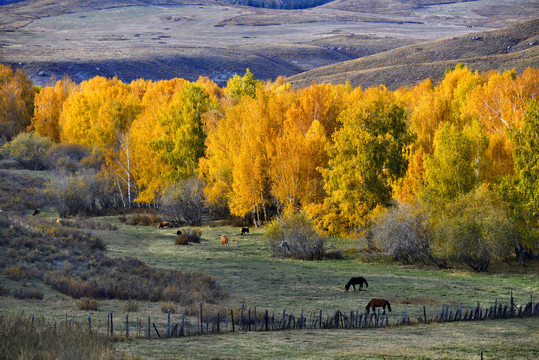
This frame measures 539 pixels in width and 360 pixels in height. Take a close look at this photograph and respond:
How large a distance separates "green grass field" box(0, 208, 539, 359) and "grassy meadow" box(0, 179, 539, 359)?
4 cm

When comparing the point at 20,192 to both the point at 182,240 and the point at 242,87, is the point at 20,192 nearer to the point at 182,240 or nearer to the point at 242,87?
the point at 242,87

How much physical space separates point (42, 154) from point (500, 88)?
57508 millimetres

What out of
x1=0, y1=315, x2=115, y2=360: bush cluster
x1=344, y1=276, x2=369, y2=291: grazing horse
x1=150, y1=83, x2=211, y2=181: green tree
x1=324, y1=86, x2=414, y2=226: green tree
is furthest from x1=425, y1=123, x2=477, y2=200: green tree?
x1=0, y1=315, x2=115, y2=360: bush cluster

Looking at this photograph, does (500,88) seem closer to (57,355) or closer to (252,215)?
(252,215)

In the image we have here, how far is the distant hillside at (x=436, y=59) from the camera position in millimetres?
115125

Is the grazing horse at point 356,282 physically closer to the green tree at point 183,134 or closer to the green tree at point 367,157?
the green tree at point 367,157

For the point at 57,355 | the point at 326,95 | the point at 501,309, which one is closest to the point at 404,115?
the point at 326,95

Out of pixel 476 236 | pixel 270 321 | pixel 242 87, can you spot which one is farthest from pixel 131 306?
pixel 242 87

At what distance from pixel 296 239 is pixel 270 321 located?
1770 cm

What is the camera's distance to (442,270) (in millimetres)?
33344

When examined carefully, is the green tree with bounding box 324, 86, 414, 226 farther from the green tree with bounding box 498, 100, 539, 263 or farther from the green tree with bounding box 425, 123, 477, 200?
the green tree with bounding box 498, 100, 539, 263

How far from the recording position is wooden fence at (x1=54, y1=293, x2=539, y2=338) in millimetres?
16953

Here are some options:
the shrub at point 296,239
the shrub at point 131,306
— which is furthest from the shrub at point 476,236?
the shrub at point 131,306

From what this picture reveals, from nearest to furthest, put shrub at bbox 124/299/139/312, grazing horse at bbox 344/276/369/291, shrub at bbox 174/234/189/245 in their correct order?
shrub at bbox 124/299/139/312, grazing horse at bbox 344/276/369/291, shrub at bbox 174/234/189/245
